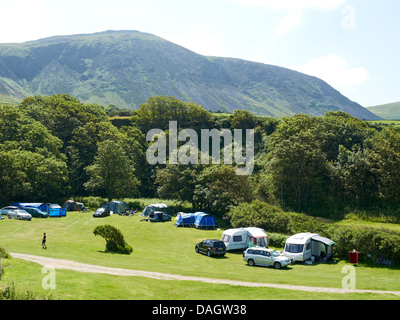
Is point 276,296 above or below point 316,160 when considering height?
below

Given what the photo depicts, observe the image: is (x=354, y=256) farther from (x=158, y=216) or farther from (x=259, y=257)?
(x=158, y=216)

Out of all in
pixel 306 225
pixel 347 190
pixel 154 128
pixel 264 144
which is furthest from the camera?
pixel 154 128

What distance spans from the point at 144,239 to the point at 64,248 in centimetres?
947

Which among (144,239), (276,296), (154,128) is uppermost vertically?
(154,128)

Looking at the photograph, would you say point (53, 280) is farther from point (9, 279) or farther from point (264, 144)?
point (264, 144)

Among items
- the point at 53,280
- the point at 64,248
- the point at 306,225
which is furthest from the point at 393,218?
the point at 53,280

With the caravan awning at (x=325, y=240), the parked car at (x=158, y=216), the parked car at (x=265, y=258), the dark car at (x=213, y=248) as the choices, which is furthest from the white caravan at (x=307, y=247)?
A: the parked car at (x=158, y=216)

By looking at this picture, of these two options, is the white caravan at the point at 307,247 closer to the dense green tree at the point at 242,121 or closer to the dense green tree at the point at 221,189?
the dense green tree at the point at 221,189

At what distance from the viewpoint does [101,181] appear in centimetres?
5772

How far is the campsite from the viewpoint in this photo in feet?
47.0

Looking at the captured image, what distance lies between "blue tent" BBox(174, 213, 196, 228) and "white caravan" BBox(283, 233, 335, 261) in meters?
17.6

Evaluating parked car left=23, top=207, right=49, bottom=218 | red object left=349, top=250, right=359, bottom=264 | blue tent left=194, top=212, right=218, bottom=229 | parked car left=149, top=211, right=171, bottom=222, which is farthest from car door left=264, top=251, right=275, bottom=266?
parked car left=23, top=207, right=49, bottom=218

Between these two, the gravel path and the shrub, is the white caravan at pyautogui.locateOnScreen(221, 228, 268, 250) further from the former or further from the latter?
the gravel path
